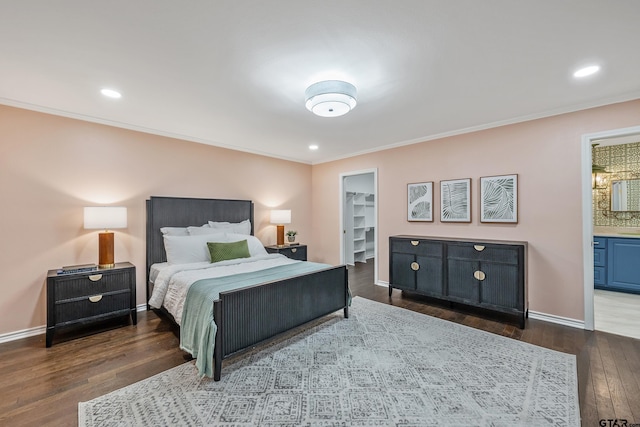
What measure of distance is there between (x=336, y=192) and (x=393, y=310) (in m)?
2.70

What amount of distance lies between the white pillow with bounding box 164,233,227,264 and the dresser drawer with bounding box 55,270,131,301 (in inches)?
20.7

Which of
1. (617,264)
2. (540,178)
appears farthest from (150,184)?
(617,264)

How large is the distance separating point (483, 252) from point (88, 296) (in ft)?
14.5

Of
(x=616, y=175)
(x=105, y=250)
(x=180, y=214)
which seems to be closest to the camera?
(x=105, y=250)

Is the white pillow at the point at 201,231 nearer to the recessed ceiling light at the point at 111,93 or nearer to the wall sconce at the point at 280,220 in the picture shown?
the wall sconce at the point at 280,220

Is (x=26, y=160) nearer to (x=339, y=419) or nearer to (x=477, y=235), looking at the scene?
(x=339, y=419)

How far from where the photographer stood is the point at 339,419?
5.74 ft

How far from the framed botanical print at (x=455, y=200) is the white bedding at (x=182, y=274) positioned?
2370mm

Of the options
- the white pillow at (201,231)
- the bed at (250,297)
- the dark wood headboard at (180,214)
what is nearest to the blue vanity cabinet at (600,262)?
the bed at (250,297)

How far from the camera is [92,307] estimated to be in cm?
296

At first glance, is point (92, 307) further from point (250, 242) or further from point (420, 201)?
point (420, 201)

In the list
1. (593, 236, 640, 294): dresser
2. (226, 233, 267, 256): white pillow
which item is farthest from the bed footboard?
(593, 236, 640, 294): dresser

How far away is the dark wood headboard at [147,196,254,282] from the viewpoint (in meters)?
3.82

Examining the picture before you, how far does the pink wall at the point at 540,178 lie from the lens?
3107 mm
